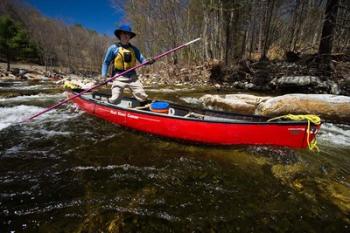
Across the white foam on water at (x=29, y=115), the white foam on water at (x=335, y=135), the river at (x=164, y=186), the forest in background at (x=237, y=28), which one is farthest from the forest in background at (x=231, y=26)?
the river at (x=164, y=186)

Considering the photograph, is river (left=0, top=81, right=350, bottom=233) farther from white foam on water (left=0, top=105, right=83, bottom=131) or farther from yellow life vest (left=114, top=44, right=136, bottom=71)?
yellow life vest (left=114, top=44, right=136, bottom=71)

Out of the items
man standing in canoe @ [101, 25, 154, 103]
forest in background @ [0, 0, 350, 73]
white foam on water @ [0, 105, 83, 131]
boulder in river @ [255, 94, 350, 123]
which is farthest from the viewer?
forest in background @ [0, 0, 350, 73]

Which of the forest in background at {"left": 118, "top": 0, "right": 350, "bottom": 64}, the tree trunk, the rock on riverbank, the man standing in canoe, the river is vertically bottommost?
the river

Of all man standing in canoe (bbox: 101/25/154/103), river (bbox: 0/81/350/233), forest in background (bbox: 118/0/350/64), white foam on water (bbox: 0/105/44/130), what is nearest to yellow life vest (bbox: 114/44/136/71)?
man standing in canoe (bbox: 101/25/154/103)

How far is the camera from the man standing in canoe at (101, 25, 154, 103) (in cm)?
657

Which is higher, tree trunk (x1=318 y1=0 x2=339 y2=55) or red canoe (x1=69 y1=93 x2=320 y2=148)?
tree trunk (x1=318 y1=0 x2=339 y2=55)

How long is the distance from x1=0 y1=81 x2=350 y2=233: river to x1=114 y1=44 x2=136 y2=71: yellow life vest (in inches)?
84.7

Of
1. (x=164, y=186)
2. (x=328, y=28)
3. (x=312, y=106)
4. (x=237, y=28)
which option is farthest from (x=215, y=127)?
(x=237, y=28)

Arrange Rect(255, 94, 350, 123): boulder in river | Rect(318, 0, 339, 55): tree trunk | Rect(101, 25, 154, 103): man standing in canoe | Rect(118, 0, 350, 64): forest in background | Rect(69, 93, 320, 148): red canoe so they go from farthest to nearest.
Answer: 1. Rect(118, 0, 350, 64): forest in background
2. Rect(318, 0, 339, 55): tree trunk
3. Rect(255, 94, 350, 123): boulder in river
4. Rect(101, 25, 154, 103): man standing in canoe
5. Rect(69, 93, 320, 148): red canoe

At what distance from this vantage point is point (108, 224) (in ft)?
9.37

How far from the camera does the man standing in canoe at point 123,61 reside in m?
6.57

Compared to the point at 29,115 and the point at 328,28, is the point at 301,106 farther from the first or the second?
the point at 29,115

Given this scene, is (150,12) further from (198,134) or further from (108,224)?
(108,224)

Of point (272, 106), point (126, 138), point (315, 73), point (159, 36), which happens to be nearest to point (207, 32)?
point (159, 36)
